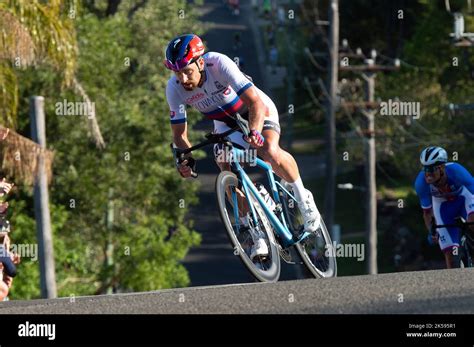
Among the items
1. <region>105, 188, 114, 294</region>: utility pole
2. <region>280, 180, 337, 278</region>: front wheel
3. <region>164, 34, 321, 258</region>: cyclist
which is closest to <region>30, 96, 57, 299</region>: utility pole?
<region>105, 188, 114, 294</region>: utility pole

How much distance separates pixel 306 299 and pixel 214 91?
1970 millimetres

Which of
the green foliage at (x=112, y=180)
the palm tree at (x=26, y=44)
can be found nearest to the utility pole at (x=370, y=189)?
the green foliage at (x=112, y=180)

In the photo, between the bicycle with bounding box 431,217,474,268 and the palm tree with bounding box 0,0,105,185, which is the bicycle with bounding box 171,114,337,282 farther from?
the palm tree with bounding box 0,0,105,185

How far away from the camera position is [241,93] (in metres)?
10.9

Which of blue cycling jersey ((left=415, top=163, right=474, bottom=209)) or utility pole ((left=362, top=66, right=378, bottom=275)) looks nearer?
blue cycling jersey ((left=415, top=163, right=474, bottom=209))

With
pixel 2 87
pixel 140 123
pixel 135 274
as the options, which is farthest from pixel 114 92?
pixel 2 87

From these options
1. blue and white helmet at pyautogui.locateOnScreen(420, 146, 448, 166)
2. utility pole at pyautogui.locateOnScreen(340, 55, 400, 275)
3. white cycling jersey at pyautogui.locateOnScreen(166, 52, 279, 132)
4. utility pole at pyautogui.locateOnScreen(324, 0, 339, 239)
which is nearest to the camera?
white cycling jersey at pyautogui.locateOnScreen(166, 52, 279, 132)

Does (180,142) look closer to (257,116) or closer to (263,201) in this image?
(257,116)

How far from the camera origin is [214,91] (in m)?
10.9

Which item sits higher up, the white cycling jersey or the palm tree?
the palm tree

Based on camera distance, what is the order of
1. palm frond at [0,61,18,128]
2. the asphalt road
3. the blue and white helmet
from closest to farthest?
the asphalt road, the blue and white helmet, palm frond at [0,61,18,128]

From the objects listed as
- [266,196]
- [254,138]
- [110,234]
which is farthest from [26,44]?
[110,234]

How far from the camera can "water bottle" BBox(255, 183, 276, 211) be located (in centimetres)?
1150
